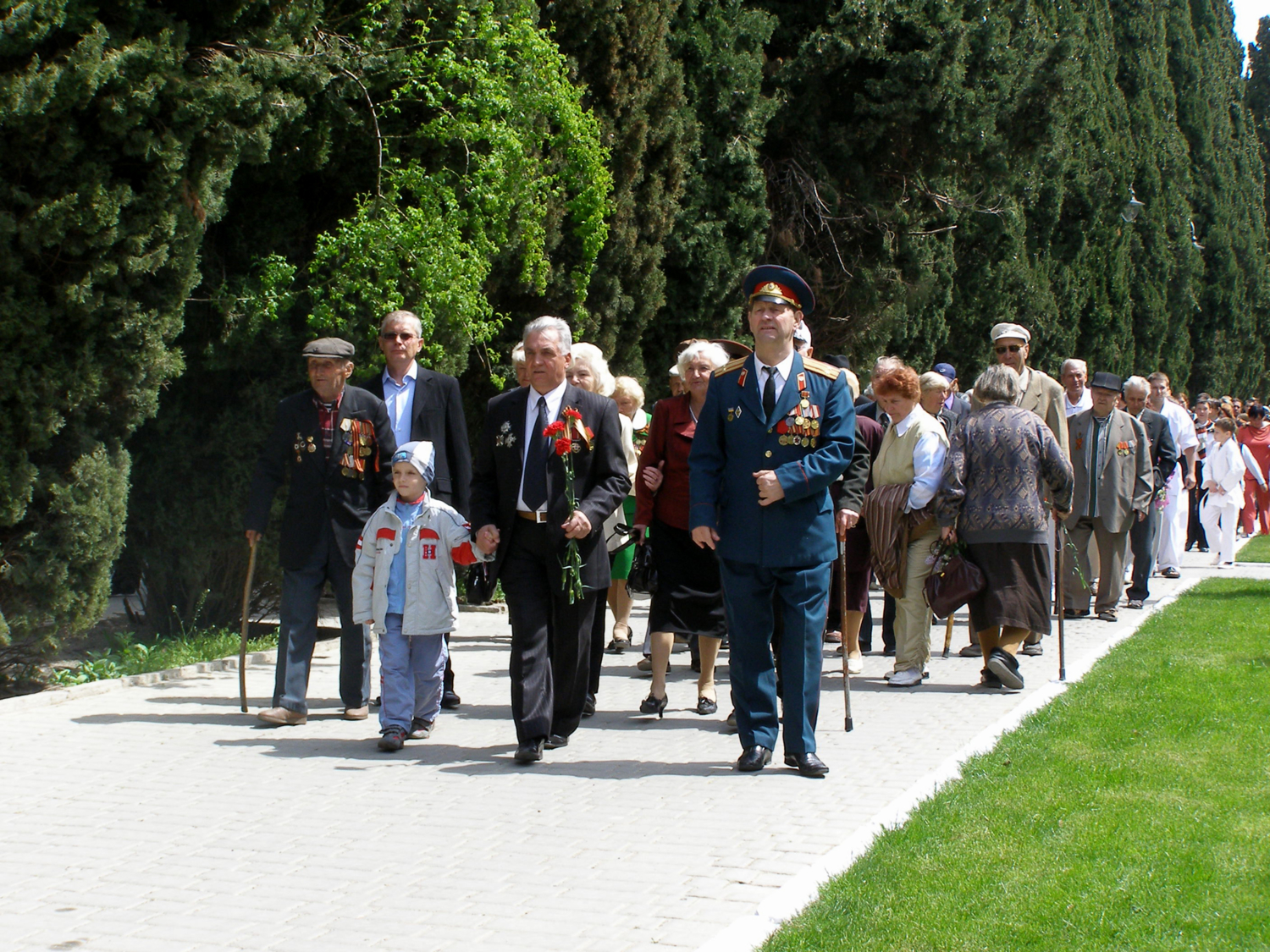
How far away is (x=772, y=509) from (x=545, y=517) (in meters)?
1.16

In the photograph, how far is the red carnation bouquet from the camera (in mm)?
7004

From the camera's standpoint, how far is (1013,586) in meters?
9.02

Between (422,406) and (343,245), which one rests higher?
(343,245)

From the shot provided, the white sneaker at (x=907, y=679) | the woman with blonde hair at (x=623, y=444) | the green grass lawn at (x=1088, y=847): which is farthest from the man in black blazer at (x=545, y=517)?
the white sneaker at (x=907, y=679)

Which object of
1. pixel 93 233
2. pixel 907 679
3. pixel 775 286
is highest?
pixel 93 233

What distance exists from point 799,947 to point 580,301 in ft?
32.1

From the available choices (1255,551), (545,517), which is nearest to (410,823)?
Answer: (545,517)

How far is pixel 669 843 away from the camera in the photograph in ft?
18.0

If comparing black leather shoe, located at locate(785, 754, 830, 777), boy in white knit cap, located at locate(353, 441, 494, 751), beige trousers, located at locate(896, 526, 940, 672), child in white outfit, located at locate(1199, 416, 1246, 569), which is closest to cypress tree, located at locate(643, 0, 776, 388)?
child in white outfit, located at locate(1199, 416, 1246, 569)

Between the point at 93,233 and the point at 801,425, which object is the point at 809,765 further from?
the point at 93,233

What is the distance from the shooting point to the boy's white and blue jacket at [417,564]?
294 inches

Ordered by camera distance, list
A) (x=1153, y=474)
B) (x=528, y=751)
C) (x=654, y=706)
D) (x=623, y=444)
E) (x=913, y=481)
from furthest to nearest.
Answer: (x=1153, y=474) < (x=913, y=481) < (x=623, y=444) < (x=654, y=706) < (x=528, y=751)

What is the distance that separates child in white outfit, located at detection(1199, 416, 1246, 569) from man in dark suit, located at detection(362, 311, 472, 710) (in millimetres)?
12973

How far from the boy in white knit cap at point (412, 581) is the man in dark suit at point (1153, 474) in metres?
8.27
